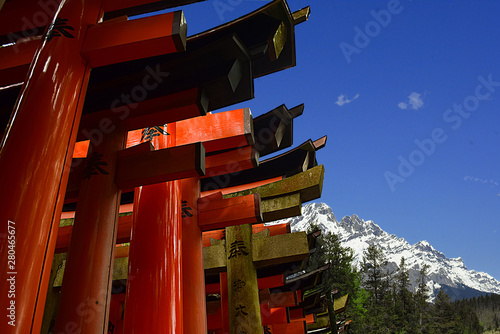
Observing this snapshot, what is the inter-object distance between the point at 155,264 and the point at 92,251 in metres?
0.85

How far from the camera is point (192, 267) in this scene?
16.0ft

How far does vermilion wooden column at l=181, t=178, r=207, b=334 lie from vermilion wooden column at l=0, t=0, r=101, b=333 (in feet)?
8.73

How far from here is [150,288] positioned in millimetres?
3729

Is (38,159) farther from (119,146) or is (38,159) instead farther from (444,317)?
(444,317)

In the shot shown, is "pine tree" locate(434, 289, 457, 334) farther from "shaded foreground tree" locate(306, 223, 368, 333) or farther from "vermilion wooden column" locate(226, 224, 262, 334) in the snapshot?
"vermilion wooden column" locate(226, 224, 262, 334)

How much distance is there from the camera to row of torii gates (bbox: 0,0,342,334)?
222cm

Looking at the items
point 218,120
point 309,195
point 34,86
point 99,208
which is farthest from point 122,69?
point 309,195

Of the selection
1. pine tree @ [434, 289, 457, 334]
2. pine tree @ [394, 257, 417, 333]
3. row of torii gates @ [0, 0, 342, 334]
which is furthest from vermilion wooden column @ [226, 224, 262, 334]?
pine tree @ [434, 289, 457, 334]

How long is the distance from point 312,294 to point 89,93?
1099cm

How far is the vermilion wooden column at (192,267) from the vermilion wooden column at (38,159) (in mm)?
2660

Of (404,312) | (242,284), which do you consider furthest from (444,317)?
(242,284)

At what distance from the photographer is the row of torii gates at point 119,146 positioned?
7.27 ft

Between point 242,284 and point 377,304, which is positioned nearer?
point 242,284

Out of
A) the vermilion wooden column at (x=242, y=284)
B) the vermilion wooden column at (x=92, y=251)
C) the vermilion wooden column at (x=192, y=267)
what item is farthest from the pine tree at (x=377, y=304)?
the vermilion wooden column at (x=92, y=251)
